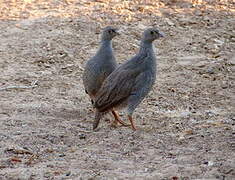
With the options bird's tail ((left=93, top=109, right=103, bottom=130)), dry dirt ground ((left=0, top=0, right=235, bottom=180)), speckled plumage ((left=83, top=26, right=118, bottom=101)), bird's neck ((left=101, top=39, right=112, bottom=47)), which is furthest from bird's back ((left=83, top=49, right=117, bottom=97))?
bird's tail ((left=93, top=109, right=103, bottom=130))

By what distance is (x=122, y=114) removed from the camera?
792cm

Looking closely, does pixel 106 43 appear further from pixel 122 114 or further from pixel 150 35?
pixel 122 114

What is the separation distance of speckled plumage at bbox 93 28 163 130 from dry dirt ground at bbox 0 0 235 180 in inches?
10.3

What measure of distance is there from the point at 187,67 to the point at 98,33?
1.58m

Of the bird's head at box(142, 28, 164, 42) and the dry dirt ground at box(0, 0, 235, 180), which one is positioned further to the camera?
the bird's head at box(142, 28, 164, 42)

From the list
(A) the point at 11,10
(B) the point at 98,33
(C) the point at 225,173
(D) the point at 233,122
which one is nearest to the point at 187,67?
(B) the point at 98,33

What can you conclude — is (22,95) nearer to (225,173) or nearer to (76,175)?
(76,175)

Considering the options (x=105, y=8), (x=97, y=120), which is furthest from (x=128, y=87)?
(x=105, y=8)

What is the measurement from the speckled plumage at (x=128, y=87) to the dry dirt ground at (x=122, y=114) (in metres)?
0.26

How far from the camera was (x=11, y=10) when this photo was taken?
1054 centimetres

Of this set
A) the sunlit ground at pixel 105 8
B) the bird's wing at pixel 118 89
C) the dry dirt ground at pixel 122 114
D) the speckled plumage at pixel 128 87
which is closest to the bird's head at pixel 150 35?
the speckled plumage at pixel 128 87

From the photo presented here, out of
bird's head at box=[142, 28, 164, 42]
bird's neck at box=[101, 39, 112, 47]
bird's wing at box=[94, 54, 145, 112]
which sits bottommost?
bird's wing at box=[94, 54, 145, 112]

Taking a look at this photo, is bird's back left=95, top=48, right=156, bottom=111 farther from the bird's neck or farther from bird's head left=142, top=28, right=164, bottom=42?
the bird's neck

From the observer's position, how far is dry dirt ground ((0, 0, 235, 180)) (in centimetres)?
576
